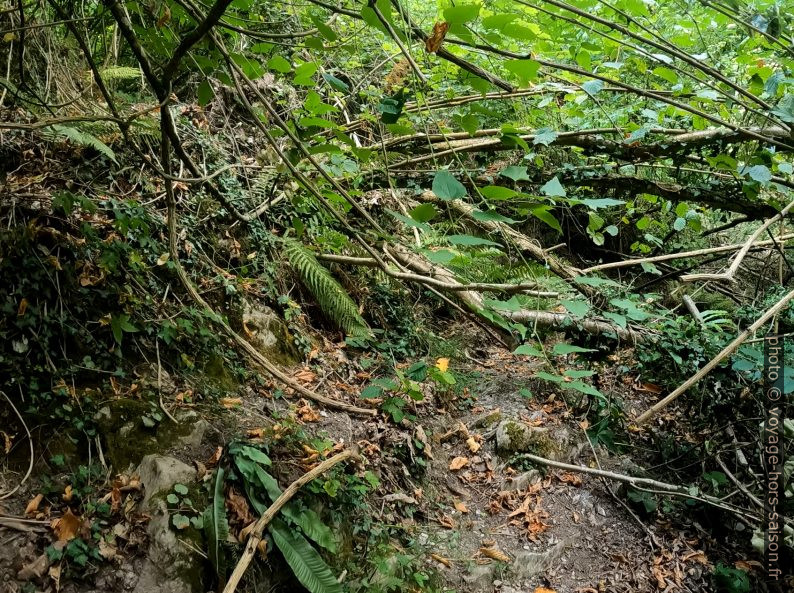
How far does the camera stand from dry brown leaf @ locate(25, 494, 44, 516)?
6.69 feet

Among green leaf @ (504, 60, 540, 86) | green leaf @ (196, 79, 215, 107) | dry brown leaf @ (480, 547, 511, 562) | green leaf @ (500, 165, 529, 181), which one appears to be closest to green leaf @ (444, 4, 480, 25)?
green leaf @ (504, 60, 540, 86)

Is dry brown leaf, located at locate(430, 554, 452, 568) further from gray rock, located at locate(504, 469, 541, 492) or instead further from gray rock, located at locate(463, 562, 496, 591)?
gray rock, located at locate(504, 469, 541, 492)

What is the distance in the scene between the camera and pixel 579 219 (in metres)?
7.16

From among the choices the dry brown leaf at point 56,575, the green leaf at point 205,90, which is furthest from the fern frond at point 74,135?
the dry brown leaf at point 56,575

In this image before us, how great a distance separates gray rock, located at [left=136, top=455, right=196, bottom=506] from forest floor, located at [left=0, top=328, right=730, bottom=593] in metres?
0.03

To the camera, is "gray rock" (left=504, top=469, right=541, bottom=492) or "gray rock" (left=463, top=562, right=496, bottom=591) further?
"gray rock" (left=504, top=469, right=541, bottom=492)

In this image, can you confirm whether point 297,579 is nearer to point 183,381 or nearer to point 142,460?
point 142,460

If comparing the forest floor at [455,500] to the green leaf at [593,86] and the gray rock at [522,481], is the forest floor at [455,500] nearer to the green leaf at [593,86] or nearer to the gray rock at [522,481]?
the gray rock at [522,481]

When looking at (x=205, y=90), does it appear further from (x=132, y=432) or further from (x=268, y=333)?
(x=268, y=333)

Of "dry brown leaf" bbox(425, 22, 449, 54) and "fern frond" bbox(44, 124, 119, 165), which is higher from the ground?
"dry brown leaf" bbox(425, 22, 449, 54)

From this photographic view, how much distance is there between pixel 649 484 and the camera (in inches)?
146

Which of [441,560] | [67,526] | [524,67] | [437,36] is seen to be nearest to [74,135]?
[67,526]

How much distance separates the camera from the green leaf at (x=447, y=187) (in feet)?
3.13

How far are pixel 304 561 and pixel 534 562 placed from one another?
166 centimetres
